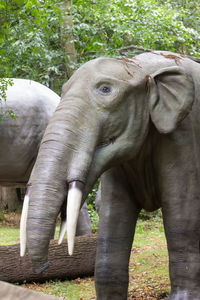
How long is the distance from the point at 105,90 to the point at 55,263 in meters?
3.02

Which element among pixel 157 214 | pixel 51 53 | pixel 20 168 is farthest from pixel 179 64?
pixel 157 214

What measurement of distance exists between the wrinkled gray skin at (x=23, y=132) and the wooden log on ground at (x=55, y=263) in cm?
73

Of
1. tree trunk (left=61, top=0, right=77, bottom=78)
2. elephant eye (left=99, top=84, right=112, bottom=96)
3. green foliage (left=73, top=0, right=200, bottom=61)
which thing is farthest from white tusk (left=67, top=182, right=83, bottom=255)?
green foliage (left=73, top=0, right=200, bottom=61)

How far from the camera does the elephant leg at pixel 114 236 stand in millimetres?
3744

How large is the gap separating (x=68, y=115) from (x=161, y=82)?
806 millimetres

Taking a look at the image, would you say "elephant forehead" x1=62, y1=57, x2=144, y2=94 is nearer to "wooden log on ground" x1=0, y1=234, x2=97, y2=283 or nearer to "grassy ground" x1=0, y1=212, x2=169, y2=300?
"grassy ground" x1=0, y1=212, x2=169, y2=300

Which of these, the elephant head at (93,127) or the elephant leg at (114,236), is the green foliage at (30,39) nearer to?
the elephant leg at (114,236)

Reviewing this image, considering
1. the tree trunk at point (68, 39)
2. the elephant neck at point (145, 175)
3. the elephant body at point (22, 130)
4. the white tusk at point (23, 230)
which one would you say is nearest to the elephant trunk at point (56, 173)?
the white tusk at point (23, 230)

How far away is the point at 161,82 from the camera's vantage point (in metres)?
3.47

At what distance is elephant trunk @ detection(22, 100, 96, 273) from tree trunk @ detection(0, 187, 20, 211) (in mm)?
11320

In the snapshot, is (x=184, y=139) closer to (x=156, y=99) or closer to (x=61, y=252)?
(x=156, y=99)

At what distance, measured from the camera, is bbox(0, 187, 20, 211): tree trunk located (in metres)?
14.1

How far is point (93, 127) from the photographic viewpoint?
9.98 ft

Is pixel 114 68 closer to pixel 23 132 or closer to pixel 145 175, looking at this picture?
pixel 145 175
